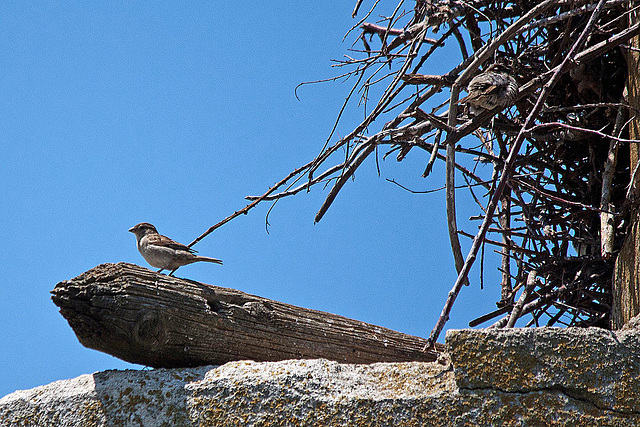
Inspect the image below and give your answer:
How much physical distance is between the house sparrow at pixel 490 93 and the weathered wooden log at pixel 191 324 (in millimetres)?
1003

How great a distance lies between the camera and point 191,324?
89.0 inches

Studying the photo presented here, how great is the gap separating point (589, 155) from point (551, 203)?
1.09 ft

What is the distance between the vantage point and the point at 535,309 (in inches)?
133

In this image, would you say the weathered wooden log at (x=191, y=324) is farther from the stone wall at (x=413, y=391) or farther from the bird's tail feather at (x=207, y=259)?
the bird's tail feather at (x=207, y=259)

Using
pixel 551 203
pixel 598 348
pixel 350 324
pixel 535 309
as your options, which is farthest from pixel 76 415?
pixel 551 203

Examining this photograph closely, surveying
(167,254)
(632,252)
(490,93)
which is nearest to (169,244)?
(167,254)

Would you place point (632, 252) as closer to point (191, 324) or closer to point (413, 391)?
point (413, 391)

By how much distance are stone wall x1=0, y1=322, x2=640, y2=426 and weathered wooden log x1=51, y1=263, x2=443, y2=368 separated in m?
0.13

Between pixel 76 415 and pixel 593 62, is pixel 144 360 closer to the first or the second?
pixel 76 415

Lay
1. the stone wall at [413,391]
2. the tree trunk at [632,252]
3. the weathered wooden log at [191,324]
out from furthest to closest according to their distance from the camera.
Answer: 1. the tree trunk at [632,252]
2. the weathered wooden log at [191,324]
3. the stone wall at [413,391]

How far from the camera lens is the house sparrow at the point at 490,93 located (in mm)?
2672

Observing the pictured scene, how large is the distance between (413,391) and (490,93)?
4.22 feet

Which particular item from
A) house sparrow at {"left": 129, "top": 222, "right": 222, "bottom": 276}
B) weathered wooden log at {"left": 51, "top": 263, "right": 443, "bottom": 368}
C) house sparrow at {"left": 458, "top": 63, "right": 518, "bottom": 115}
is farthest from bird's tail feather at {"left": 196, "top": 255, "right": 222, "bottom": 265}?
house sparrow at {"left": 458, "top": 63, "right": 518, "bottom": 115}

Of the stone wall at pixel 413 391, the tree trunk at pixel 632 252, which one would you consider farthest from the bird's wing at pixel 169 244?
the tree trunk at pixel 632 252
